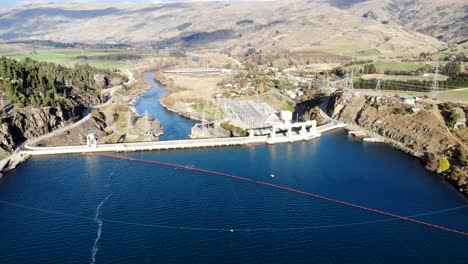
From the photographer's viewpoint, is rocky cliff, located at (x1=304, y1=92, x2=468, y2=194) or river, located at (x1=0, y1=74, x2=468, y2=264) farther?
rocky cliff, located at (x1=304, y1=92, x2=468, y2=194)

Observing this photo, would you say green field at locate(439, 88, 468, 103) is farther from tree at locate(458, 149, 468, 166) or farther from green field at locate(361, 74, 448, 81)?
tree at locate(458, 149, 468, 166)

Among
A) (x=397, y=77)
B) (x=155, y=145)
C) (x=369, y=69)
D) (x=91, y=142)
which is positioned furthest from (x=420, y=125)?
(x=369, y=69)

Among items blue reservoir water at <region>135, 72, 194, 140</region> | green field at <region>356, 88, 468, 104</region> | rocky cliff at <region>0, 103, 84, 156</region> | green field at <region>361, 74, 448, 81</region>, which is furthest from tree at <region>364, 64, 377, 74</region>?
rocky cliff at <region>0, 103, 84, 156</region>

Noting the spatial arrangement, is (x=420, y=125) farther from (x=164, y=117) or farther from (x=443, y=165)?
(x=164, y=117)

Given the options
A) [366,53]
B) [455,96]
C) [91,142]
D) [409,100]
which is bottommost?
[91,142]

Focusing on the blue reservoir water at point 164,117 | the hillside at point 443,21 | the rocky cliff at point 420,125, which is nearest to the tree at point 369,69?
the rocky cliff at point 420,125

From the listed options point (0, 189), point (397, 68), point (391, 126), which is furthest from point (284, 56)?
point (0, 189)

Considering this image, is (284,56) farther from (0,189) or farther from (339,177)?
(0,189)
